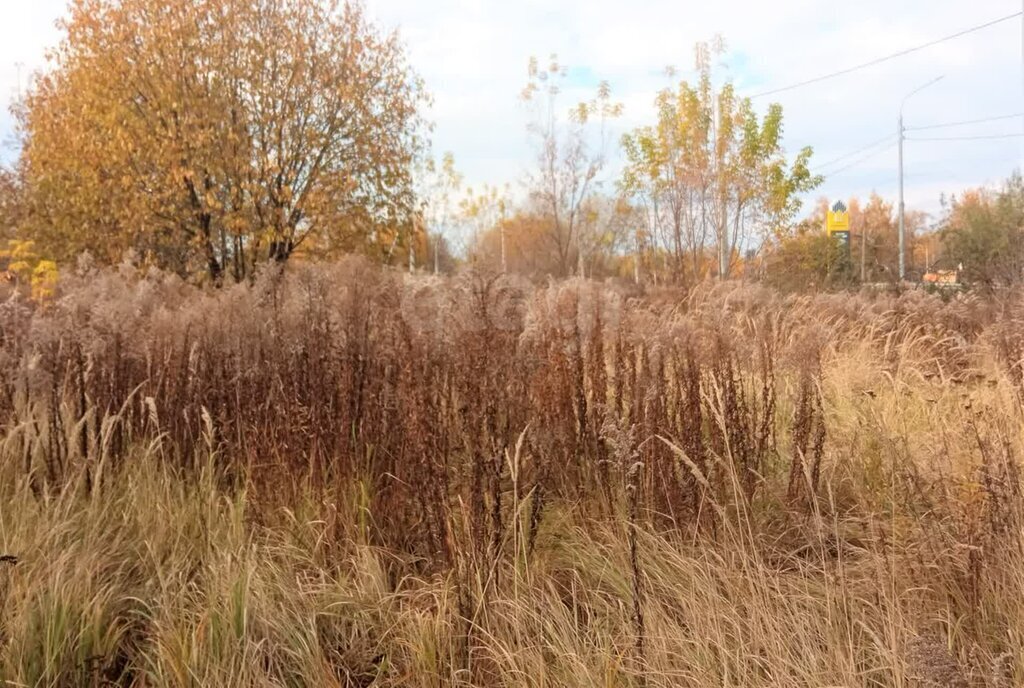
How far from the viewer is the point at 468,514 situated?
2.53 meters

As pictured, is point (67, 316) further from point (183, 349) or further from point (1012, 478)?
point (1012, 478)

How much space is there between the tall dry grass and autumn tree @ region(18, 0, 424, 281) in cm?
710

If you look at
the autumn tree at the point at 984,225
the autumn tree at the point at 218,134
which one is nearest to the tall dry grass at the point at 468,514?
the autumn tree at the point at 218,134

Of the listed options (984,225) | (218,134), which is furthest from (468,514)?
(984,225)

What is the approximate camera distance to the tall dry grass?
2.22 m

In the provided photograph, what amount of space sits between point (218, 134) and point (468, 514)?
9.95 m

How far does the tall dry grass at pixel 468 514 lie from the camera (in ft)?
7.29

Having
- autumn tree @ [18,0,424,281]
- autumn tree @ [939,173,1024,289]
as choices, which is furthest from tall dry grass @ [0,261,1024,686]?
autumn tree @ [939,173,1024,289]

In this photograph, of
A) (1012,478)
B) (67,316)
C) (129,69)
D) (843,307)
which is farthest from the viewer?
(129,69)

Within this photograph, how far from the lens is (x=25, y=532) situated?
290 cm

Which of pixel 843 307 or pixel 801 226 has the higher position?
pixel 801 226

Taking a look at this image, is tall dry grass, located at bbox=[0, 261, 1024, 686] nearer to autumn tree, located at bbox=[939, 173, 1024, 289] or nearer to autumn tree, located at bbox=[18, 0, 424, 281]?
autumn tree, located at bbox=[18, 0, 424, 281]

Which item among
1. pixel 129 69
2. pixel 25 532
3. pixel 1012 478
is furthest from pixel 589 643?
pixel 129 69

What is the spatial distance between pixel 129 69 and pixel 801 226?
51.5 feet
